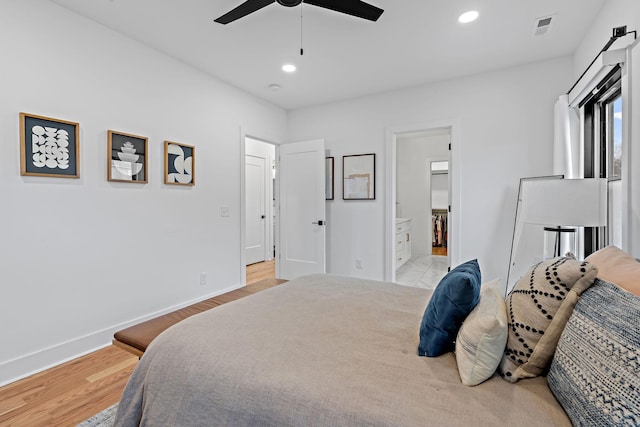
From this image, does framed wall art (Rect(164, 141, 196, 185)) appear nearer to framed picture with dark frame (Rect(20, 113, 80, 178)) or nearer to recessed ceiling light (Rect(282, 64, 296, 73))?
framed picture with dark frame (Rect(20, 113, 80, 178))

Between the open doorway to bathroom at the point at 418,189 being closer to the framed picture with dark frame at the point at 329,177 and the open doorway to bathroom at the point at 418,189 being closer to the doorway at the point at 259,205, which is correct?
the framed picture with dark frame at the point at 329,177

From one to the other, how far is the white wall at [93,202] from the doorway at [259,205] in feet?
7.35

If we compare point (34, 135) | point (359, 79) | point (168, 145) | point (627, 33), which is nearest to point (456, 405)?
point (627, 33)

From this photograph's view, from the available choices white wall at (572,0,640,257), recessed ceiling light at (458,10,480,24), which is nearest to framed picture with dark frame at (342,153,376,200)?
recessed ceiling light at (458,10,480,24)

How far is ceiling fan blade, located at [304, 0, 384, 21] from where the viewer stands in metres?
1.73

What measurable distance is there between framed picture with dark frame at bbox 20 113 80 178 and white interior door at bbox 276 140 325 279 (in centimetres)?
253

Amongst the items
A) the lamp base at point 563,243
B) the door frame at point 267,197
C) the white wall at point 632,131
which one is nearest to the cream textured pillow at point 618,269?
the white wall at point 632,131

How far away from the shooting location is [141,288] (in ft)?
8.99

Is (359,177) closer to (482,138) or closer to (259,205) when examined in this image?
(482,138)

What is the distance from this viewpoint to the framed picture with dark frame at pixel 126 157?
8.22ft

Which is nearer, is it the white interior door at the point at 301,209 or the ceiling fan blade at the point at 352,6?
the ceiling fan blade at the point at 352,6

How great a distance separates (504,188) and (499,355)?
2791 millimetres

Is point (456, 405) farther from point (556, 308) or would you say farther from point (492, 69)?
point (492, 69)

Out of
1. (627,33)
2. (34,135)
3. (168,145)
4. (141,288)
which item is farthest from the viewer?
(168,145)
